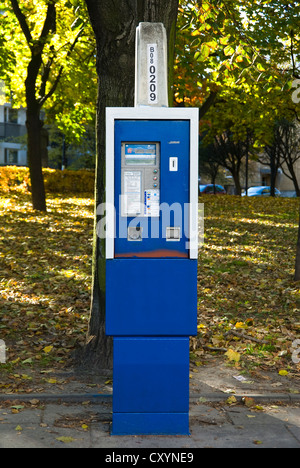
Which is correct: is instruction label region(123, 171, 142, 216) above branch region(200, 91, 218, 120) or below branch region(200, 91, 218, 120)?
below

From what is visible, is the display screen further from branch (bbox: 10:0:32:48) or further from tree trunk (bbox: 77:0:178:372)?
branch (bbox: 10:0:32:48)

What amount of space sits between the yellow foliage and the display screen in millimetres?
19537

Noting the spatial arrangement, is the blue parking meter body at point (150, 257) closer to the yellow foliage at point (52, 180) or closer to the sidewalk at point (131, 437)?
the sidewalk at point (131, 437)

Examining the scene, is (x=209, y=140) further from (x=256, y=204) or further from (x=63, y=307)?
(x=63, y=307)

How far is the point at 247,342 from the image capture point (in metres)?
7.12

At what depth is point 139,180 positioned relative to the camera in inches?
171

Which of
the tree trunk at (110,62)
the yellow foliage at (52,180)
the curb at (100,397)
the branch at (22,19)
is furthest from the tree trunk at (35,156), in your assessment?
the curb at (100,397)

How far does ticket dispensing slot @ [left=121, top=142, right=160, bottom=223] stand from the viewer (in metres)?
4.32

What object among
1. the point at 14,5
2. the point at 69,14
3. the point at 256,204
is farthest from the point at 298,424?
the point at 256,204

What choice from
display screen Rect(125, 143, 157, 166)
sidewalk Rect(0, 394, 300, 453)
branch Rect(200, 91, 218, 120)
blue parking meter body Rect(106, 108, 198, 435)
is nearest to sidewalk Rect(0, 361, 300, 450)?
sidewalk Rect(0, 394, 300, 453)

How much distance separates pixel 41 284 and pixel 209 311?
9.00ft

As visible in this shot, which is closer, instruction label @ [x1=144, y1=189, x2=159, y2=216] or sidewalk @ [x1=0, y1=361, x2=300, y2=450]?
instruction label @ [x1=144, y1=189, x2=159, y2=216]

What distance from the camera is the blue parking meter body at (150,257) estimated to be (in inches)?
170

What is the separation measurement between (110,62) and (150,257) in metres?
2.48
